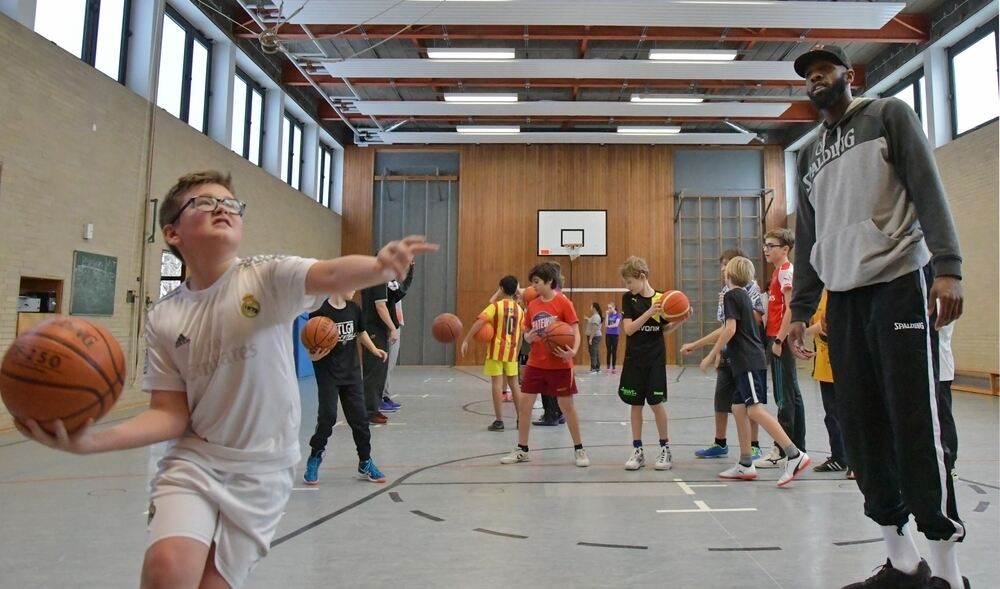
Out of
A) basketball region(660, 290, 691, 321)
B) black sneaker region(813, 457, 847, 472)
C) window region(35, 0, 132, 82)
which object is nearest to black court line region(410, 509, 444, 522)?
basketball region(660, 290, 691, 321)

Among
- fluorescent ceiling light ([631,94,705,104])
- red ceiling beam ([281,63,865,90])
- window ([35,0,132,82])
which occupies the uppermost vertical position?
red ceiling beam ([281,63,865,90])

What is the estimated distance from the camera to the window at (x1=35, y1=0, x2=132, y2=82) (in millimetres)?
7363

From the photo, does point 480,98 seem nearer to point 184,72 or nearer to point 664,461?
point 184,72

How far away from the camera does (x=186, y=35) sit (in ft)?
34.2

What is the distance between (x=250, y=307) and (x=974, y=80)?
44.4ft

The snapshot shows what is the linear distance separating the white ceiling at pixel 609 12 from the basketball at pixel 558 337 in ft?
22.5

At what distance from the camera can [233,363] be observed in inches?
59.7

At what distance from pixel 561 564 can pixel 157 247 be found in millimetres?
8626

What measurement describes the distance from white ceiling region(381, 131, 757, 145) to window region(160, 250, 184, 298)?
295 inches

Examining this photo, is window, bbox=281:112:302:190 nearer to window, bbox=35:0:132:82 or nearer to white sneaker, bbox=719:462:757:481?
window, bbox=35:0:132:82

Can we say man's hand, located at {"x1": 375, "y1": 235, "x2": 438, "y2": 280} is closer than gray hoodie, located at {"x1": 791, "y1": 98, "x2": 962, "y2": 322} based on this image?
Yes

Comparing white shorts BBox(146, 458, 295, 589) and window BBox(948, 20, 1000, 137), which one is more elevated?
window BBox(948, 20, 1000, 137)

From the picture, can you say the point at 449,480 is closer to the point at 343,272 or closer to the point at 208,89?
the point at 343,272

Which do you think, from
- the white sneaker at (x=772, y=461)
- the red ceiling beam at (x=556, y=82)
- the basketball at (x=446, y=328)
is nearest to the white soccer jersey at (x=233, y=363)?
the white sneaker at (x=772, y=461)
